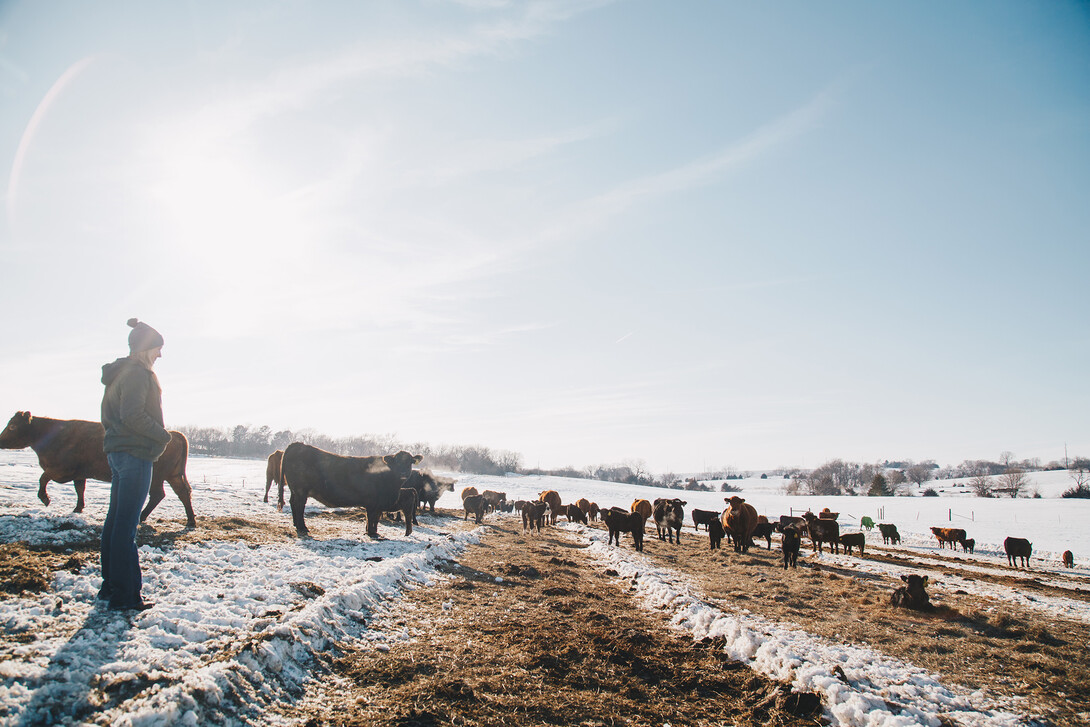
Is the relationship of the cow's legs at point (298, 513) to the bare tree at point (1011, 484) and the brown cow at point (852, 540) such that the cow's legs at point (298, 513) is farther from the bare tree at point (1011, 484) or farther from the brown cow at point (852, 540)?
the bare tree at point (1011, 484)

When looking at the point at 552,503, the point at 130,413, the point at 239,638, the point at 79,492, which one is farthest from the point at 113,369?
the point at 552,503

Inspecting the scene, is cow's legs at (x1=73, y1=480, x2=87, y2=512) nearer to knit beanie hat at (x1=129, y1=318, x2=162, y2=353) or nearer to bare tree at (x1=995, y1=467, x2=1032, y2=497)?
knit beanie hat at (x1=129, y1=318, x2=162, y2=353)

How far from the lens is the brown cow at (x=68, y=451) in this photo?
1029 centimetres

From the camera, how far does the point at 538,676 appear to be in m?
4.94

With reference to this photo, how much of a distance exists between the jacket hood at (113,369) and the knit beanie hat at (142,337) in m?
0.14

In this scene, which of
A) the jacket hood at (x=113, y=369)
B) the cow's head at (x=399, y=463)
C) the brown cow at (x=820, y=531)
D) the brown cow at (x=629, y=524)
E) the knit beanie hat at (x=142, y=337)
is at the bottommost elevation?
the brown cow at (x=820, y=531)

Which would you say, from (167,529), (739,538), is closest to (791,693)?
(167,529)

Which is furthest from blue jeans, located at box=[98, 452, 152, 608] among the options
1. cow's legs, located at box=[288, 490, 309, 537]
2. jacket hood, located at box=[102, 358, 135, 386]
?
cow's legs, located at box=[288, 490, 309, 537]

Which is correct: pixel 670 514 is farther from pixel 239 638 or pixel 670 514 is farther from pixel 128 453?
pixel 128 453

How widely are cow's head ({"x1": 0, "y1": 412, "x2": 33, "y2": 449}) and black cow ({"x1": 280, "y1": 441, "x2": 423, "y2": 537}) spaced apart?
16.3 feet

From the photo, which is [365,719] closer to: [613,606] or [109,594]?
[109,594]

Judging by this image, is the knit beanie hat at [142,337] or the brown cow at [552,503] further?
the brown cow at [552,503]

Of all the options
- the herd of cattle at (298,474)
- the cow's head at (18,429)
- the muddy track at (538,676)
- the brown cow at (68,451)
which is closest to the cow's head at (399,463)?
the herd of cattle at (298,474)

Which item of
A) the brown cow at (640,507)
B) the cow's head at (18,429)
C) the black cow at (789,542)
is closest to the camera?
the cow's head at (18,429)
